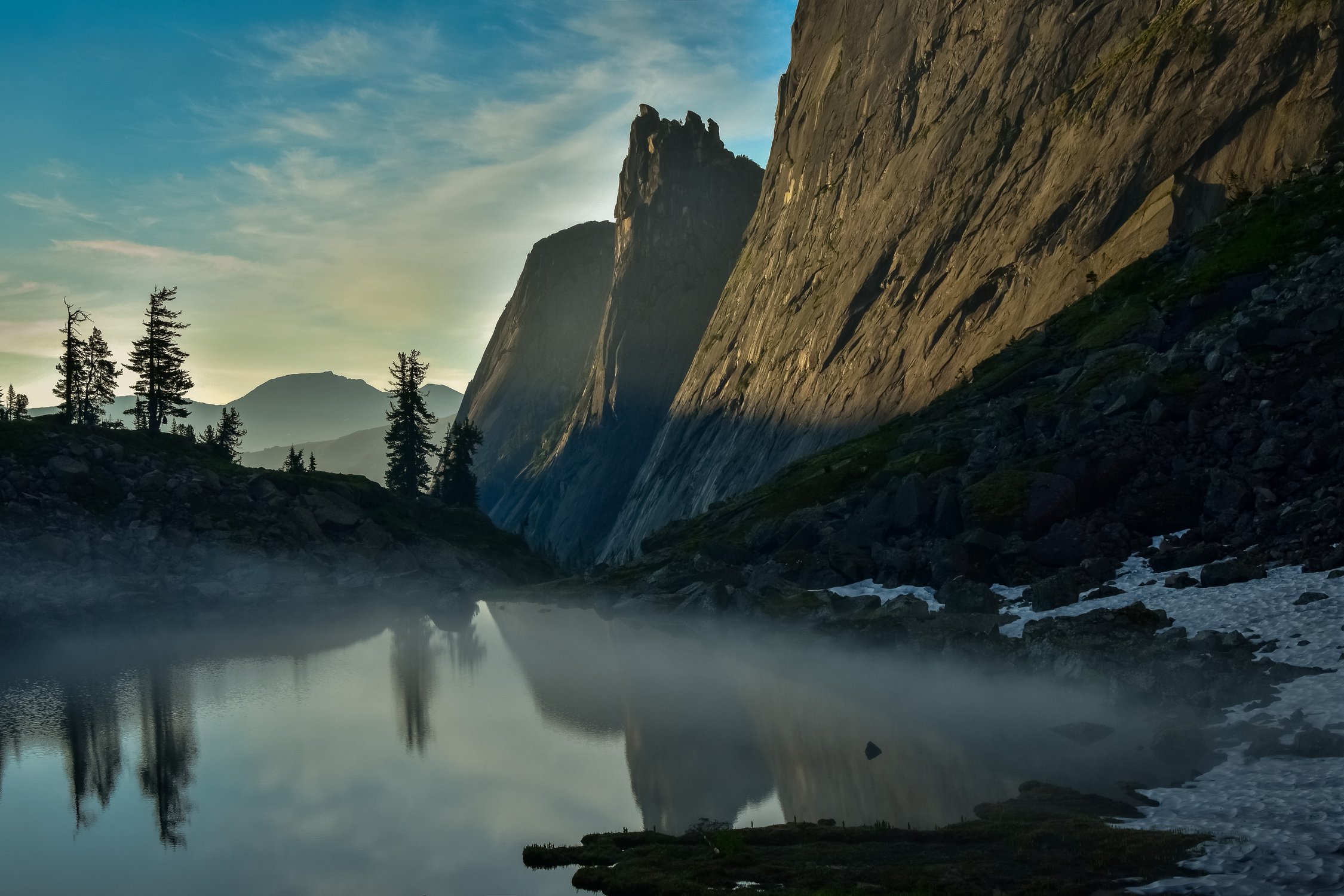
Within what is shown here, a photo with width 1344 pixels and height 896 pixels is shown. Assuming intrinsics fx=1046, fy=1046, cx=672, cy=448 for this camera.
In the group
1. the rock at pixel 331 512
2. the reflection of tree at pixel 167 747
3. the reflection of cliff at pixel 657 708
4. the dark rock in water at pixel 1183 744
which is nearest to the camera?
the dark rock in water at pixel 1183 744

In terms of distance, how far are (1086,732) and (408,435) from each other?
4915 inches

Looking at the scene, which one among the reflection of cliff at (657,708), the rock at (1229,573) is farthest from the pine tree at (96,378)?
the rock at (1229,573)

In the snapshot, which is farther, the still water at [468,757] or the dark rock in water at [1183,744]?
the dark rock in water at [1183,744]

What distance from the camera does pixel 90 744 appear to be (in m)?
46.6

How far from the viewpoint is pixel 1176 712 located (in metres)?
36.8

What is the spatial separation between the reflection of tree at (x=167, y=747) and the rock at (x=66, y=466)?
1524 inches

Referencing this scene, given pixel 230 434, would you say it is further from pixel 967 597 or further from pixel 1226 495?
pixel 1226 495

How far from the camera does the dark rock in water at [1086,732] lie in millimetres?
36688

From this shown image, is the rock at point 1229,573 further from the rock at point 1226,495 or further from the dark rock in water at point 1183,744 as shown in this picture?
the dark rock in water at point 1183,744

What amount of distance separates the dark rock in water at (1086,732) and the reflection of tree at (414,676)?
26.3 meters

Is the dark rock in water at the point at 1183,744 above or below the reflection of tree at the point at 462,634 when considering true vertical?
below

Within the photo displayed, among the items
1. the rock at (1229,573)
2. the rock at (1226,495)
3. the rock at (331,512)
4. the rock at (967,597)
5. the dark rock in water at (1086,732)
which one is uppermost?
the rock at (331,512)

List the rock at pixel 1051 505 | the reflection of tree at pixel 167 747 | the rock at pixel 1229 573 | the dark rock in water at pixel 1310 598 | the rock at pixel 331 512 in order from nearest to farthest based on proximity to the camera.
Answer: the reflection of tree at pixel 167 747 → the dark rock in water at pixel 1310 598 → the rock at pixel 1229 573 → the rock at pixel 1051 505 → the rock at pixel 331 512

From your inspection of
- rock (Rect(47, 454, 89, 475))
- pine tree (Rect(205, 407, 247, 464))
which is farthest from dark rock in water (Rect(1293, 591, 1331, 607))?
pine tree (Rect(205, 407, 247, 464))
